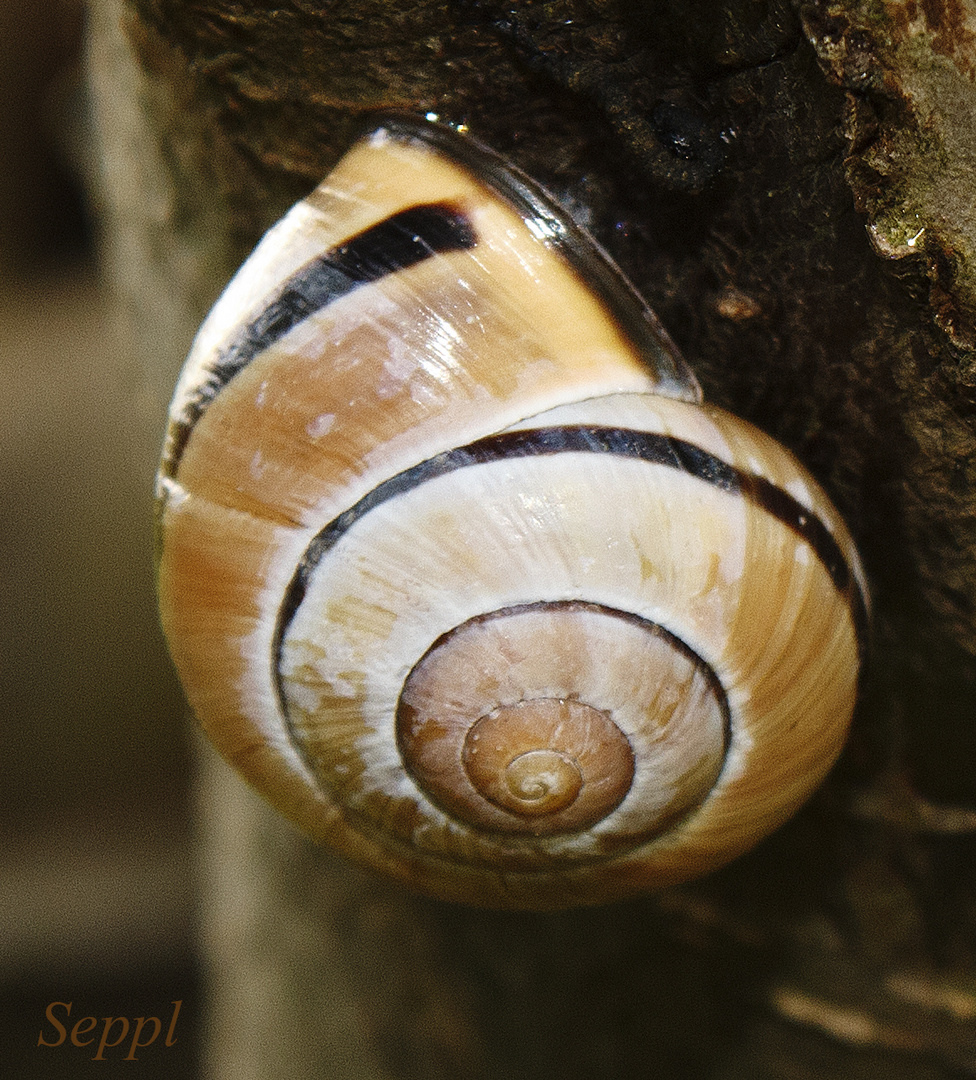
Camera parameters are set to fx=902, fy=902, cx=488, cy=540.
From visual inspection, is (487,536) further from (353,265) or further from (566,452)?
(353,265)

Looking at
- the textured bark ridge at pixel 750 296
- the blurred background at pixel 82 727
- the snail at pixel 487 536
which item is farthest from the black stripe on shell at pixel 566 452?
the blurred background at pixel 82 727

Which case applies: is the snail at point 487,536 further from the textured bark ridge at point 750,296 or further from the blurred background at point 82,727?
the blurred background at point 82,727

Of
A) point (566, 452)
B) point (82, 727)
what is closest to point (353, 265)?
point (566, 452)

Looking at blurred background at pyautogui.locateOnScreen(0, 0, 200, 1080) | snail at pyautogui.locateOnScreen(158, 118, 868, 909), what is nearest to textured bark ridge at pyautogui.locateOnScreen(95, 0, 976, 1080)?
snail at pyautogui.locateOnScreen(158, 118, 868, 909)

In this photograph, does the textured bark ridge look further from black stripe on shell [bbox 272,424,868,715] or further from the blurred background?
the blurred background

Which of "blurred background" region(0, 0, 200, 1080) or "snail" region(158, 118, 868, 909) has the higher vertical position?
"snail" region(158, 118, 868, 909)

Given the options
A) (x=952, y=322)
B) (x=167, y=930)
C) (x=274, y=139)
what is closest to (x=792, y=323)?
(x=952, y=322)
